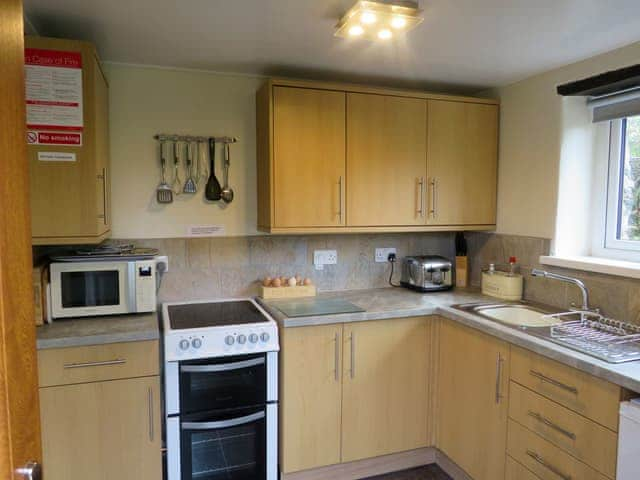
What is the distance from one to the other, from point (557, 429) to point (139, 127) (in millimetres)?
2421

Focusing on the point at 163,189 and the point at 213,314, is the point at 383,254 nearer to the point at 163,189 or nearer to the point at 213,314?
the point at 213,314

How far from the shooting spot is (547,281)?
8.39 ft

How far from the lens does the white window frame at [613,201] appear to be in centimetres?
238

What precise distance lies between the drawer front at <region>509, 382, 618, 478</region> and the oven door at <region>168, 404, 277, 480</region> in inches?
43.5

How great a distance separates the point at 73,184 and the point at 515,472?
2.24 m

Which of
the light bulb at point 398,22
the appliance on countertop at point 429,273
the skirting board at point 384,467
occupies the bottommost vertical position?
the skirting board at point 384,467

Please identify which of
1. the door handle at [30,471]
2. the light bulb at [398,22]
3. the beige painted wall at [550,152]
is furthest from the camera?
the beige painted wall at [550,152]

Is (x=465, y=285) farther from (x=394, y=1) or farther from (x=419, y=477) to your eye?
(x=394, y=1)

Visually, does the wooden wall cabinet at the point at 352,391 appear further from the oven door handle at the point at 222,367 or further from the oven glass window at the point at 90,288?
the oven glass window at the point at 90,288

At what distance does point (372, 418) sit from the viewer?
2439 mm

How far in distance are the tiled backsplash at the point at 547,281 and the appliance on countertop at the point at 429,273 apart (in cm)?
26

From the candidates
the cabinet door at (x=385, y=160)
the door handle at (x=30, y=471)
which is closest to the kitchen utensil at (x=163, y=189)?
the cabinet door at (x=385, y=160)

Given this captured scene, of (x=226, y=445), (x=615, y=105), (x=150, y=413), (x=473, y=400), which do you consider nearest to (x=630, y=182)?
(x=615, y=105)

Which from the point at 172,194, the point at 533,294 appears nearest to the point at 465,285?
the point at 533,294
